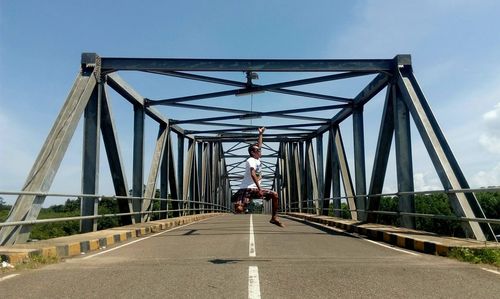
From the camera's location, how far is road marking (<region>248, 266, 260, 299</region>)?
502 centimetres

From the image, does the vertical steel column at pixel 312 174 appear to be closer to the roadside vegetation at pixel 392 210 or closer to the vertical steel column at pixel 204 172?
the roadside vegetation at pixel 392 210

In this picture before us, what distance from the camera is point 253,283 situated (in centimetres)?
565

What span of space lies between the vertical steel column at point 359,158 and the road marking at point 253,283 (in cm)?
1113

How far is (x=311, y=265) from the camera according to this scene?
7094 millimetres

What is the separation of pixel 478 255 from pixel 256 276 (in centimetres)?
394

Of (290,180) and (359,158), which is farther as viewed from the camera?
(290,180)

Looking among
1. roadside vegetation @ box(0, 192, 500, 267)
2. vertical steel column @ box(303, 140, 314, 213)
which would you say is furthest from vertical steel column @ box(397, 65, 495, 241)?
vertical steel column @ box(303, 140, 314, 213)

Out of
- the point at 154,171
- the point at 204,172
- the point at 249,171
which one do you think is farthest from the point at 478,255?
the point at 204,172

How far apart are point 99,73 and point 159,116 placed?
6.90 metres

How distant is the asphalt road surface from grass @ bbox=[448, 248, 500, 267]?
259 millimetres

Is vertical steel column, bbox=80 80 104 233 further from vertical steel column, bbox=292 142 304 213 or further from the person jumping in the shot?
vertical steel column, bbox=292 142 304 213

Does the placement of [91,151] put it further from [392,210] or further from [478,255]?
Answer: [392,210]

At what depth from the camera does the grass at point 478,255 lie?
24.5 ft

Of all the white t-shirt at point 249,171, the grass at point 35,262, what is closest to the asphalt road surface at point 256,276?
the grass at point 35,262
